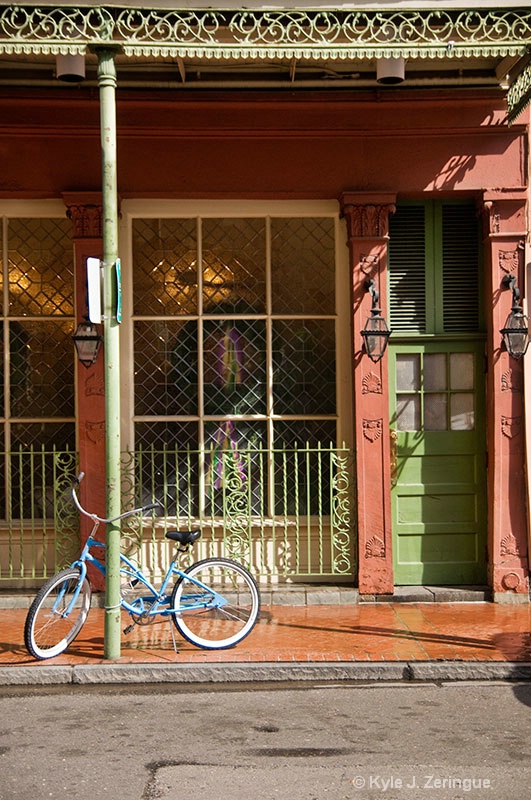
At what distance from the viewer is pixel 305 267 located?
1040cm

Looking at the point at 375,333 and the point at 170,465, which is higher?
the point at 375,333

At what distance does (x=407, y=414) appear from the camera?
10414 mm

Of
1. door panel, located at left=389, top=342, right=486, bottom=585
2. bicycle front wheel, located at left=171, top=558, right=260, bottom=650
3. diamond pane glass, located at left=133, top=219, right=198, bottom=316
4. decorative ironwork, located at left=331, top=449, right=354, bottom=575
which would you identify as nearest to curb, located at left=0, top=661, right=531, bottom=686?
bicycle front wheel, located at left=171, top=558, right=260, bottom=650

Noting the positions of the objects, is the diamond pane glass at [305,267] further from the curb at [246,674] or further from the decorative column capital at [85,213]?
the curb at [246,674]

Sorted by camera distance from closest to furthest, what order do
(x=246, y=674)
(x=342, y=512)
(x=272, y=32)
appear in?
(x=246, y=674), (x=272, y=32), (x=342, y=512)

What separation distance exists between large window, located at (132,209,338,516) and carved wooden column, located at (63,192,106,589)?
0.45 metres

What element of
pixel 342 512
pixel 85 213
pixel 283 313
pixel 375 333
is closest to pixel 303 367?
pixel 283 313

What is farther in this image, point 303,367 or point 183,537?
point 303,367

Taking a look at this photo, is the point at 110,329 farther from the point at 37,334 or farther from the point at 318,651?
the point at 318,651

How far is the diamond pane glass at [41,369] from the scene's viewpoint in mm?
10312

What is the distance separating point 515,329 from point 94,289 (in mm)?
4020

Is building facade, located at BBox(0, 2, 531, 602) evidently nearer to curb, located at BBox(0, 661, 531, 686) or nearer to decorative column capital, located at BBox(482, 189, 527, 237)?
decorative column capital, located at BBox(482, 189, 527, 237)

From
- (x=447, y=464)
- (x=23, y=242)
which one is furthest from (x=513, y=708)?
(x=23, y=242)

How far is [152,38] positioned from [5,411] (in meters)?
3.75
